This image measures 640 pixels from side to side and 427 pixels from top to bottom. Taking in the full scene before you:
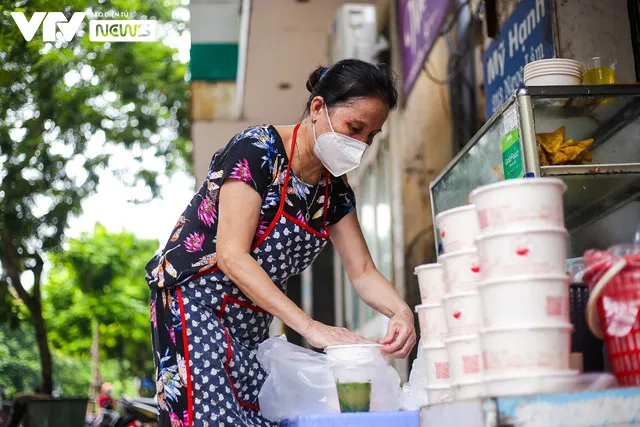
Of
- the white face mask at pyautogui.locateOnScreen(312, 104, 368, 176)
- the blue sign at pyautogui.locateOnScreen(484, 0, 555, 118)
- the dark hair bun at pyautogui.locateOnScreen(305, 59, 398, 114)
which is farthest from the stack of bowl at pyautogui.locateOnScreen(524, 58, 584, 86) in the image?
the white face mask at pyautogui.locateOnScreen(312, 104, 368, 176)

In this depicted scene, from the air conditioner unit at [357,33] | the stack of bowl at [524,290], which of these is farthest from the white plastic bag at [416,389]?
the air conditioner unit at [357,33]

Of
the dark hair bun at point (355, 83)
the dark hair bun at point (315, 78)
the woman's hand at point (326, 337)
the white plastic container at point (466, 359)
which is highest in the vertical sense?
the dark hair bun at point (315, 78)

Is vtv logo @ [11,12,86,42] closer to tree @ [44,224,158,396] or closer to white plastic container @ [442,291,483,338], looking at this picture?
white plastic container @ [442,291,483,338]

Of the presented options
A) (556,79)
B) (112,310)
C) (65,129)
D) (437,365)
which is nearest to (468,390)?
(437,365)

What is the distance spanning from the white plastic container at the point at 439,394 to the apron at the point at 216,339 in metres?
0.73

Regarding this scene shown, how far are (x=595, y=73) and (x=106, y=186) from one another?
8.65 meters

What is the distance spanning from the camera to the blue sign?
3566 millimetres

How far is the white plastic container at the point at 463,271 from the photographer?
161 cm

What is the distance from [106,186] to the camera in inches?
427

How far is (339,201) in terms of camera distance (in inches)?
109

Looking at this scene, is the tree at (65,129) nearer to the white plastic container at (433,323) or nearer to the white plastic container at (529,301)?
the white plastic container at (433,323)

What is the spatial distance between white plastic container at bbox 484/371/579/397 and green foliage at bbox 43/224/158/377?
20615 millimetres

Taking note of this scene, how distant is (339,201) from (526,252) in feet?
4.53

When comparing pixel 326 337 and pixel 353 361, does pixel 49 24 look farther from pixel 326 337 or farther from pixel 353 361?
pixel 353 361
